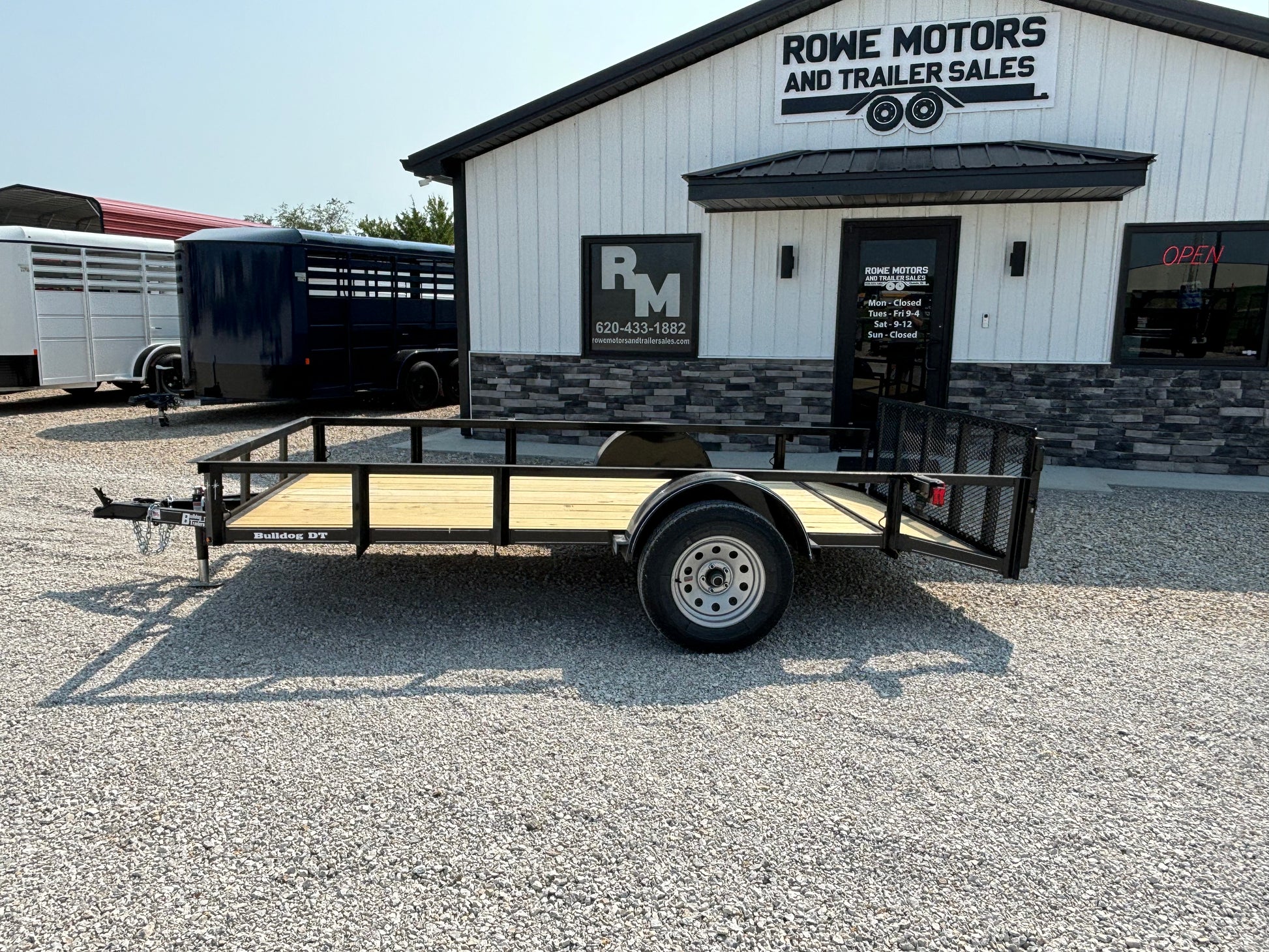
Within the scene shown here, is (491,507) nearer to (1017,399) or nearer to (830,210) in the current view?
(830,210)

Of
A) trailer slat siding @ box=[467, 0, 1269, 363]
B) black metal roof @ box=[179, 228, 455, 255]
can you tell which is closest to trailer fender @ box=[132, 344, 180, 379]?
black metal roof @ box=[179, 228, 455, 255]

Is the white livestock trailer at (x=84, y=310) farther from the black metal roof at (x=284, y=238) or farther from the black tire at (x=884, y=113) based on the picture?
the black tire at (x=884, y=113)

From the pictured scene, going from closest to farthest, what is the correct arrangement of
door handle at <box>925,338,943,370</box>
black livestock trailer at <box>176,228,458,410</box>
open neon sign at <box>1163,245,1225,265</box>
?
1. open neon sign at <box>1163,245,1225,265</box>
2. door handle at <box>925,338,943,370</box>
3. black livestock trailer at <box>176,228,458,410</box>

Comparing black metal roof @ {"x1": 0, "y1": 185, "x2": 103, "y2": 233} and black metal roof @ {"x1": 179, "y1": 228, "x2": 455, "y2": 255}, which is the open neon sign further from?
black metal roof @ {"x1": 0, "y1": 185, "x2": 103, "y2": 233}

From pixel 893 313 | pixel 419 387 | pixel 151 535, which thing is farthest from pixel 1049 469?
pixel 419 387

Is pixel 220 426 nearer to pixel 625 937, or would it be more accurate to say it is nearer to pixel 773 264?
pixel 773 264

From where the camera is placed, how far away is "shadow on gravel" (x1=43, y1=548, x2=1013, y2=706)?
14.1 feet

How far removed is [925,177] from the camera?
928cm

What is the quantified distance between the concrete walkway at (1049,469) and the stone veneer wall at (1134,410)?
0.19 m

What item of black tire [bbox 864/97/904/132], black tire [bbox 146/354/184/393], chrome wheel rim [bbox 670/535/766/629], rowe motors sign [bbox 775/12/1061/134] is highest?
rowe motors sign [bbox 775/12/1061/134]

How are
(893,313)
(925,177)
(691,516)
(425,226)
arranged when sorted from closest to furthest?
(691,516) → (925,177) → (893,313) → (425,226)

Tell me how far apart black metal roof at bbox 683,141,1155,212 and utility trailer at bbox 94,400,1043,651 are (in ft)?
13.9

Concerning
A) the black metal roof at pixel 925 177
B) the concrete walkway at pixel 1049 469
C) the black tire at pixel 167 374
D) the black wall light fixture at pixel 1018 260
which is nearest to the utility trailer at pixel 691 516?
the concrete walkway at pixel 1049 469

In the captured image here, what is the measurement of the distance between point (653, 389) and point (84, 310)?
9195 millimetres
